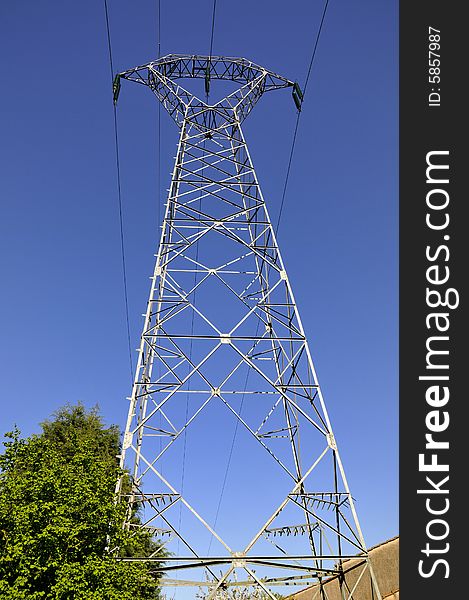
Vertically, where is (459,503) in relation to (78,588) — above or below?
above

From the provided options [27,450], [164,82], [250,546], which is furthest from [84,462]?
[164,82]

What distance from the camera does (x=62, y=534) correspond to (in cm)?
870

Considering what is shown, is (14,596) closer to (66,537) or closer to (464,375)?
(66,537)

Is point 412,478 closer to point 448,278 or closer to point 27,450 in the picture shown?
point 448,278

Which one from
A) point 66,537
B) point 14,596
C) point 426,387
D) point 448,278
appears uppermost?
point 448,278

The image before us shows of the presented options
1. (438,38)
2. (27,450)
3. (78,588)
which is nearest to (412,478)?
(78,588)

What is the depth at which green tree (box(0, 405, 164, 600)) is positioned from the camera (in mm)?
8367

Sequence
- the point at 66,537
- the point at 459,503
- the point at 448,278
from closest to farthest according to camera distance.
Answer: the point at 459,503
the point at 448,278
the point at 66,537

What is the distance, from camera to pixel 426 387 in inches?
255

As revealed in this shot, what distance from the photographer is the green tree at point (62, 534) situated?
8.37 m

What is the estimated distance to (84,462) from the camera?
10828 mm

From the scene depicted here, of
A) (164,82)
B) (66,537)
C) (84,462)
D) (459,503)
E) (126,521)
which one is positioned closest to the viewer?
(459,503)

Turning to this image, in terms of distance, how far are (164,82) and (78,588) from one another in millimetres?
13926

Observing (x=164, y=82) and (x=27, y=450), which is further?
(x=164, y=82)
